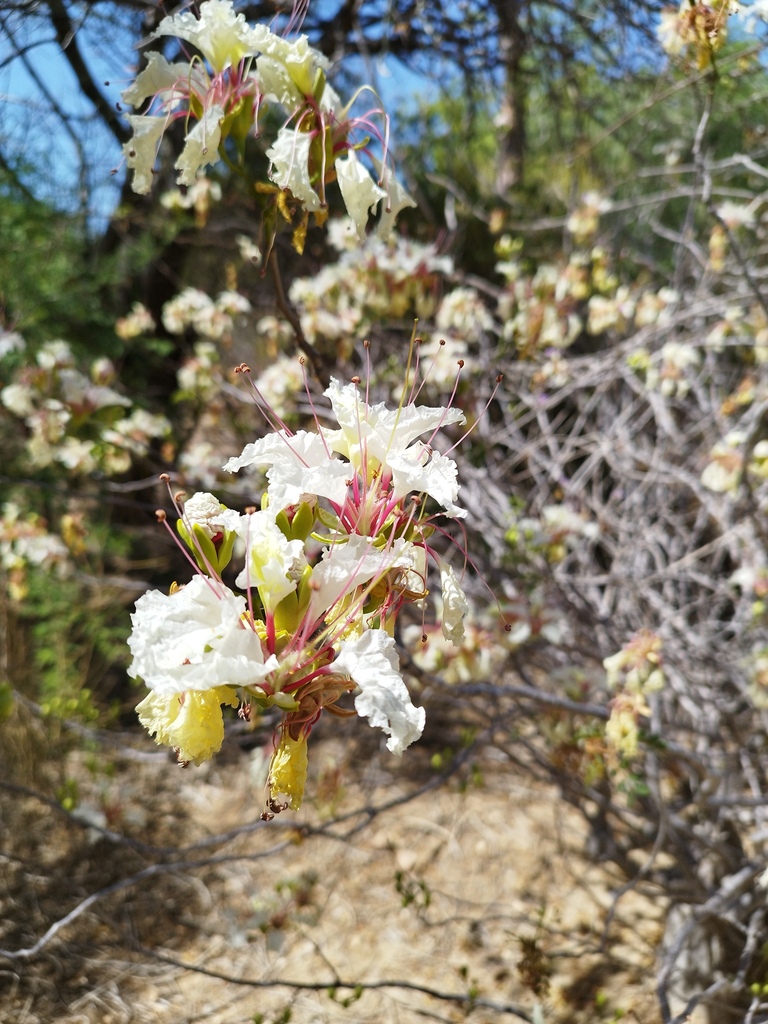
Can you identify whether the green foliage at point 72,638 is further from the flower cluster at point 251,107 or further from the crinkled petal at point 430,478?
the crinkled petal at point 430,478

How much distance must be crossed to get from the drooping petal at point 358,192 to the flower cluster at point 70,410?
1.14m

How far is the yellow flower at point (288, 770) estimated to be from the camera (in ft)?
2.28

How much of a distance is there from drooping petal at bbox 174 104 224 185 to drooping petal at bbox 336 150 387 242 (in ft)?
0.54

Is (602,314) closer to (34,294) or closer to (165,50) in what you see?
(165,50)

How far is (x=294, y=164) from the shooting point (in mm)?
953

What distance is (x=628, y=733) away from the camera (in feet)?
4.46

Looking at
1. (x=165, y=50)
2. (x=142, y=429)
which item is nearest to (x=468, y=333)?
(x=142, y=429)

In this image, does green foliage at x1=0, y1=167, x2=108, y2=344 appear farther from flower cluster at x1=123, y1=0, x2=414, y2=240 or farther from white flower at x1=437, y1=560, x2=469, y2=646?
white flower at x1=437, y1=560, x2=469, y2=646

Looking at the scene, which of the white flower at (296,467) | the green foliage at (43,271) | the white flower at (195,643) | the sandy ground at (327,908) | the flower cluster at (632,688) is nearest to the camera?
the white flower at (195,643)

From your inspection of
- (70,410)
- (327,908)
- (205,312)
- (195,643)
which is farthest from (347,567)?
(205,312)

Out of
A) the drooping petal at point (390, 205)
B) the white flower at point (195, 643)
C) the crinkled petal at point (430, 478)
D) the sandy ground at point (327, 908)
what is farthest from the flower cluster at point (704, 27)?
the sandy ground at point (327, 908)

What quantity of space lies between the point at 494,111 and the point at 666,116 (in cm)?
90

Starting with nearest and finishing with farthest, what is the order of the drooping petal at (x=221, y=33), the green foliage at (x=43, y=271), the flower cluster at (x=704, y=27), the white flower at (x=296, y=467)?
the white flower at (x=296, y=467) → the drooping petal at (x=221, y=33) → the flower cluster at (x=704, y=27) → the green foliage at (x=43, y=271)

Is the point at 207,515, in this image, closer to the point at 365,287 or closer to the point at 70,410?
the point at 70,410
